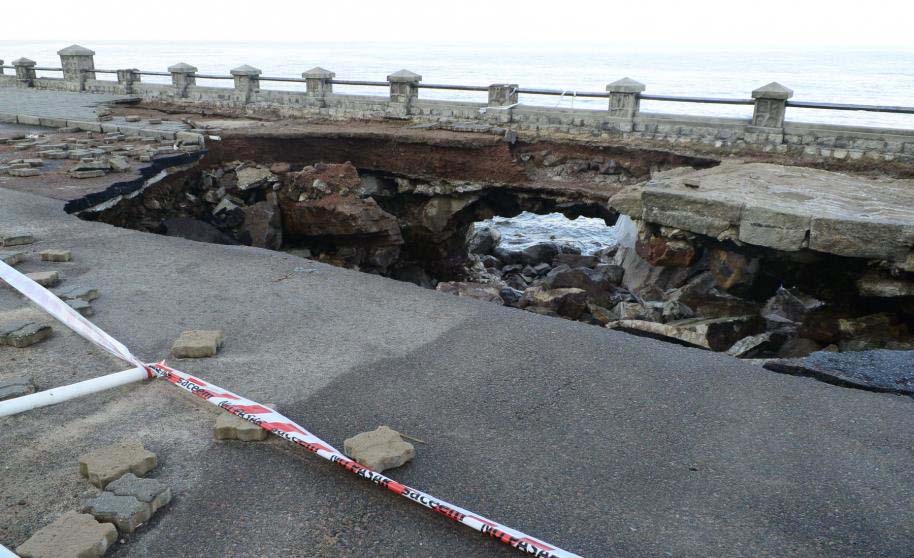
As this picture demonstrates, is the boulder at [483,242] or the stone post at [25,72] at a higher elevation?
the stone post at [25,72]

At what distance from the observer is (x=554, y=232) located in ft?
84.6

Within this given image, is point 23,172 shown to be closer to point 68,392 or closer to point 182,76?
point 68,392

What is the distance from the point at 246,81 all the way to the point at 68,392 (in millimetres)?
16084

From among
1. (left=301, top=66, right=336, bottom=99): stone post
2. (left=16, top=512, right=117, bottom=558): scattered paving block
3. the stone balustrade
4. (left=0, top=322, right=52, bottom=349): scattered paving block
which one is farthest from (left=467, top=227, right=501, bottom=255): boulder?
(left=16, top=512, right=117, bottom=558): scattered paving block

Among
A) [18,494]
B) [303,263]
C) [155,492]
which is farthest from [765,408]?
[303,263]

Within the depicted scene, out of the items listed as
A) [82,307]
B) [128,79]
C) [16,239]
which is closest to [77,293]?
[82,307]

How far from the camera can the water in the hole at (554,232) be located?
23.5 metres

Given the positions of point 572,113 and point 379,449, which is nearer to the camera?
point 379,449

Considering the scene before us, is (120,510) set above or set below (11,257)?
below

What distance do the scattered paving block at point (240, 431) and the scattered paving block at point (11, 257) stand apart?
4223mm

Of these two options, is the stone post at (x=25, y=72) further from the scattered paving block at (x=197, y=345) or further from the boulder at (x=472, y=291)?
the scattered paving block at (x=197, y=345)

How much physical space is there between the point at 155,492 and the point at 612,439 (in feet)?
A: 8.18

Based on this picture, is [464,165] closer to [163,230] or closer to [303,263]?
[163,230]

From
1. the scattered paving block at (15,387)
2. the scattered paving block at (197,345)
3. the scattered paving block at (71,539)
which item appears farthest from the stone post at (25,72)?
the scattered paving block at (71,539)
